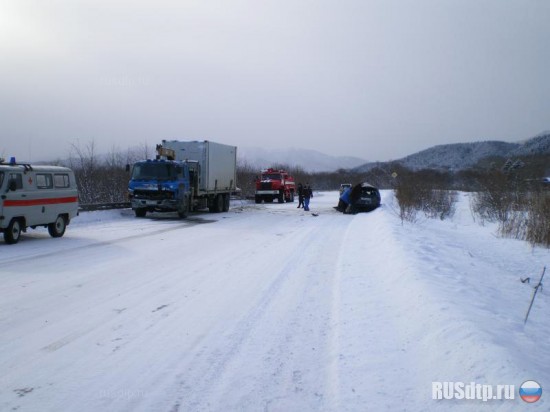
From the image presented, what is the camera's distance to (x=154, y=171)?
2131cm

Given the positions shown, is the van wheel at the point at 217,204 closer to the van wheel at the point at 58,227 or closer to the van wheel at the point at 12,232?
the van wheel at the point at 58,227

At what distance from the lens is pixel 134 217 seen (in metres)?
22.2

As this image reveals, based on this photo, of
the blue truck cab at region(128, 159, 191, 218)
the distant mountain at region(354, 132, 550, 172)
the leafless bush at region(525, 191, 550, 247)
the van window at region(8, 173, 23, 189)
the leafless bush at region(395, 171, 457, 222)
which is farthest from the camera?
the distant mountain at region(354, 132, 550, 172)

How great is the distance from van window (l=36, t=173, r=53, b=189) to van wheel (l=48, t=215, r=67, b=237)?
3.60ft

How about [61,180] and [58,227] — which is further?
[61,180]

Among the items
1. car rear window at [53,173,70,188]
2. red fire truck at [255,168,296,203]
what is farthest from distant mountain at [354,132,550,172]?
car rear window at [53,173,70,188]

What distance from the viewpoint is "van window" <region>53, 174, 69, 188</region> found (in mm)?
14196

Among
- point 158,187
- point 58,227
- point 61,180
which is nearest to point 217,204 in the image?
point 158,187

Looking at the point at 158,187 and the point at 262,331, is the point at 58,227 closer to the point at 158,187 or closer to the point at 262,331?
the point at 158,187

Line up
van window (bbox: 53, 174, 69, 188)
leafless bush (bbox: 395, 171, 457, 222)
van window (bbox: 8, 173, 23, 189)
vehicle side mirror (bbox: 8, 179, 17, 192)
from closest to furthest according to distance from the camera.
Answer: vehicle side mirror (bbox: 8, 179, 17, 192), van window (bbox: 8, 173, 23, 189), van window (bbox: 53, 174, 69, 188), leafless bush (bbox: 395, 171, 457, 222)

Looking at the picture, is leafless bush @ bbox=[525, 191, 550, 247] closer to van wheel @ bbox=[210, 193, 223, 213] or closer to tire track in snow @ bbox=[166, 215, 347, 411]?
tire track in snow @ bbox=[166, 215, 347, 411]

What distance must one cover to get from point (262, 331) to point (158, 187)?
16.4 m

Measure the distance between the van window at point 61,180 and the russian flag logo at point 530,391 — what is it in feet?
45.8

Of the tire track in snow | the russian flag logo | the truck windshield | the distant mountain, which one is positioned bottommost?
the tire track in snow
